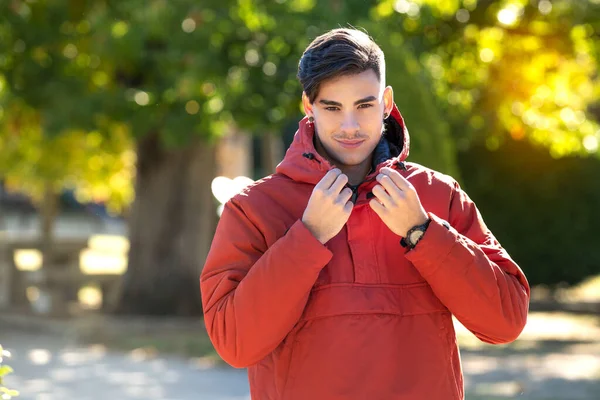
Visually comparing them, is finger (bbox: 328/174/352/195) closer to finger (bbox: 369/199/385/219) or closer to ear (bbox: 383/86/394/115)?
finger (bbox: 369/199/385/219)

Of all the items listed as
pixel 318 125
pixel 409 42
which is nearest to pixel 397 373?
pixel 318 125

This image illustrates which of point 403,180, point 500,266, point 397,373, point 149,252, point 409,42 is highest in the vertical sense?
point 409,42

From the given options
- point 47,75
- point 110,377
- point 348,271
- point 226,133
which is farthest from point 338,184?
point 226,133

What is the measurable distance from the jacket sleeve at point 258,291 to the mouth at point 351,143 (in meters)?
0.27

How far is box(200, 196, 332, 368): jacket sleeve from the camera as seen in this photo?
249cm

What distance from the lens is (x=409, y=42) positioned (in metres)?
11.3

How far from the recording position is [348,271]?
263 cm

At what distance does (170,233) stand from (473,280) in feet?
42.1

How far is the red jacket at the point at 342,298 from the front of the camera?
2.51 m

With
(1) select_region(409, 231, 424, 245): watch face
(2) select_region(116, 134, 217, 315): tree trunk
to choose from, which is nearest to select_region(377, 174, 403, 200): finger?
(1) select_region(409, 231, 424, 245): watch face

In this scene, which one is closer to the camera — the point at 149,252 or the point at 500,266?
the point at 500,266

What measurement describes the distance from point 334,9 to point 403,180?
894cm

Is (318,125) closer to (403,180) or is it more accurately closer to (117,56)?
(403,180)

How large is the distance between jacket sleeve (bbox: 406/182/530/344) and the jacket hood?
0.75 ft
